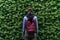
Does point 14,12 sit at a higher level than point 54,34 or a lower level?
higher

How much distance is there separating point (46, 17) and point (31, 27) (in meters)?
1.67

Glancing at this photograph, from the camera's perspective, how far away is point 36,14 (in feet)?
28.3

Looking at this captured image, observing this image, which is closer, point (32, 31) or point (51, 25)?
point (32, 31)

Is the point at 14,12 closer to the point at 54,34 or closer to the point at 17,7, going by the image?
the point at 17,7

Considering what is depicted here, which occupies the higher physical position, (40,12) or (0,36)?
(40,12)

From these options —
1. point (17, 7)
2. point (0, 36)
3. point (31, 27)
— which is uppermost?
point (17, 7)

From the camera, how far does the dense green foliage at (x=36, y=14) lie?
8.55 meters

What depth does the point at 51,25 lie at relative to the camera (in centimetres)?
859

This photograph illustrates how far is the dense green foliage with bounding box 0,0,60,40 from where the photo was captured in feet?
28.0

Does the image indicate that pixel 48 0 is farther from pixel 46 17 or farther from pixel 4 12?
pixel 4 12

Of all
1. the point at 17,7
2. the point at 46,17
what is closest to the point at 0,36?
the point at 17,7

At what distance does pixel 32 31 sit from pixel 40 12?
5.64ft

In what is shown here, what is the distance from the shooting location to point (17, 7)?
880cm

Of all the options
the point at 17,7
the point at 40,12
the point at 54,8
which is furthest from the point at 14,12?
the point at 54,8
